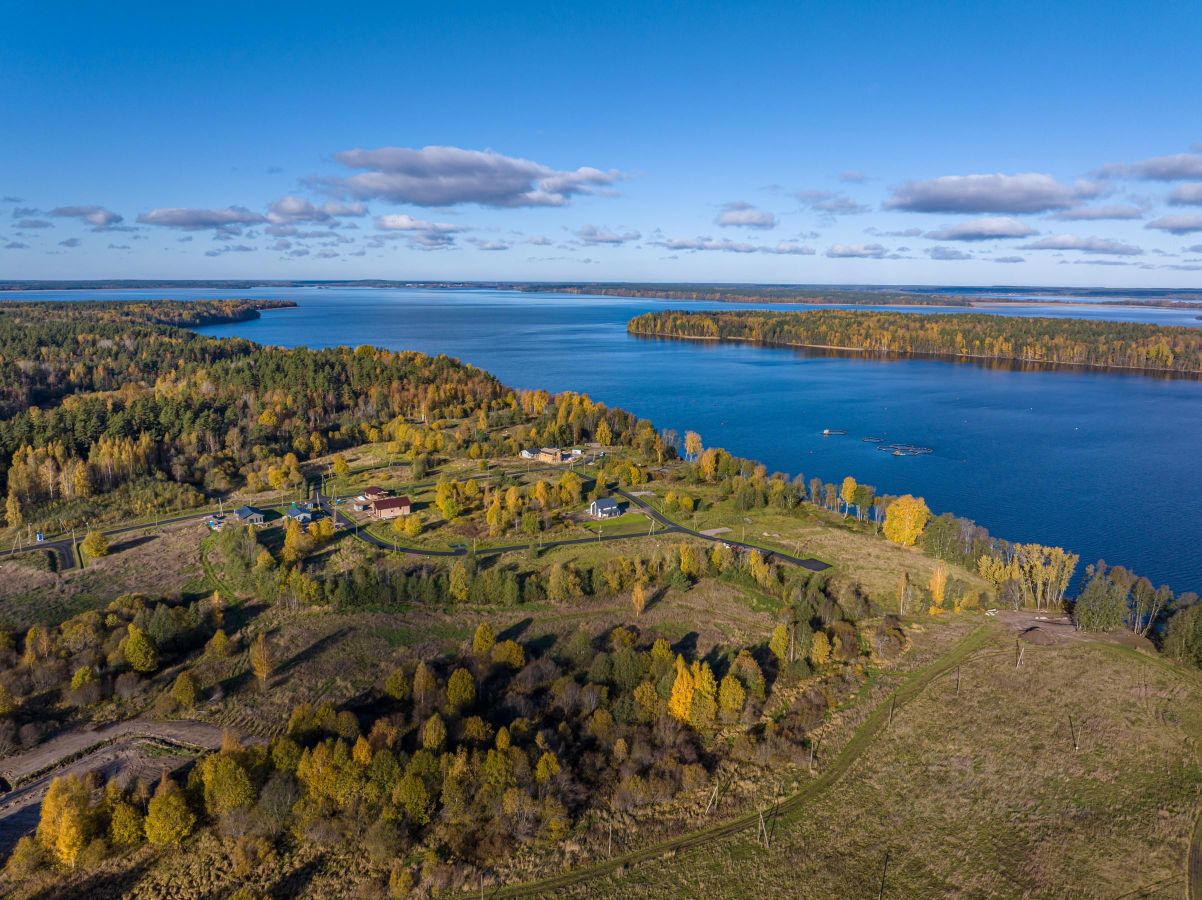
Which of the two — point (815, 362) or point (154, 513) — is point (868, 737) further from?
point (815, 362)

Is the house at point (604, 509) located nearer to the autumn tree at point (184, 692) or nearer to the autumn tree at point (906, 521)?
the autumn tree at point (906, 521)

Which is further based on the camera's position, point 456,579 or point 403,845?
point 456,579

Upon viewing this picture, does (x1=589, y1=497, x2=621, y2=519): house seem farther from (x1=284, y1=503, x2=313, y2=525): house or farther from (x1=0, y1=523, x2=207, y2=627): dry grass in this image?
(x1=0, y1=523, x2=207, y2=627): dry grass

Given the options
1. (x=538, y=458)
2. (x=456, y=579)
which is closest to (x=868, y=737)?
(x=456, y=579)

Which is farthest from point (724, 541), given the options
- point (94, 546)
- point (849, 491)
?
point (94, 546)

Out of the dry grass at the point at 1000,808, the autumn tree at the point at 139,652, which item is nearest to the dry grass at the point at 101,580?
the autumn tree at the point at 139,652

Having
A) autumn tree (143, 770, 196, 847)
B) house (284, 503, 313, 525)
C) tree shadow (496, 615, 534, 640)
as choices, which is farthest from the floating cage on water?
autumn tree (143, 770, 196, 847)

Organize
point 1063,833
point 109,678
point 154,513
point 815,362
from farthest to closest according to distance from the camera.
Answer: point 815,362
point 154,513
point 109,678
point 1063,833

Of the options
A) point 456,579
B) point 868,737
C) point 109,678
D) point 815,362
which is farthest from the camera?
point 815,362
